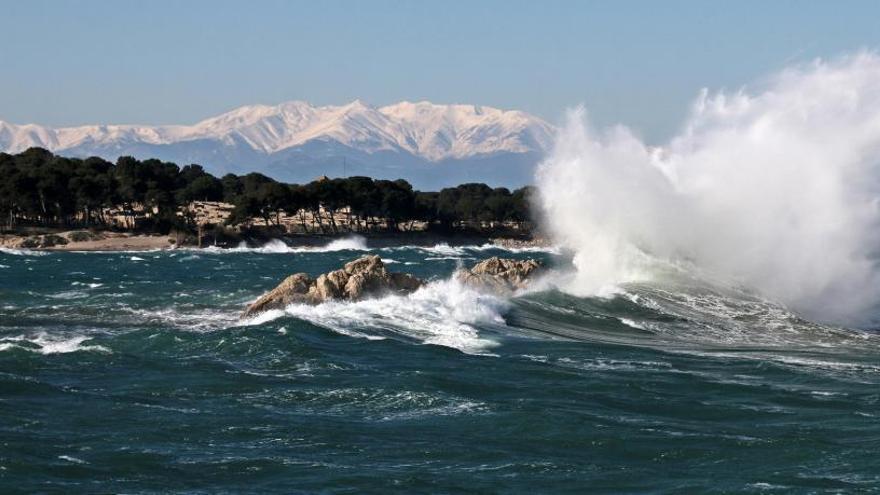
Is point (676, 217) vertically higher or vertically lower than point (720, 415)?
higher

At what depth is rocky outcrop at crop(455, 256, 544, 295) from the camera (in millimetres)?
48375

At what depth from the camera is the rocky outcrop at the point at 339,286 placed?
40.7 meters

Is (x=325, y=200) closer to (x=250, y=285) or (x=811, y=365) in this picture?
(x=250, y=285)

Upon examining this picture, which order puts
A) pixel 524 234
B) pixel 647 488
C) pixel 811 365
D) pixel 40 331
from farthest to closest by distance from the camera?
1. pixel 524 234
2. pixel 40 331
3. pixel 811 365
4. pixel 647 488

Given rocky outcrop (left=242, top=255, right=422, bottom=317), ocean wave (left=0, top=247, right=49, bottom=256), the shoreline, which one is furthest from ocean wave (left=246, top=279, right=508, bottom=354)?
the shoreline

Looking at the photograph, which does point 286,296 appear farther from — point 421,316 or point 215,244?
point 215,244

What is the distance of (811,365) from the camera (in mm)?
32156

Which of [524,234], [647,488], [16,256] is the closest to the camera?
[647,488]

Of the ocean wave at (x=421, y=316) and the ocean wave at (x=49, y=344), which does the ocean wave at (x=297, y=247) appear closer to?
the ocean wave at (x=421, y=316)

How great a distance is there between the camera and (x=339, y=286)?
42.3 m

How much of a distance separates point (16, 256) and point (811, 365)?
68.9 m

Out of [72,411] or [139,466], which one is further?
[72,411]

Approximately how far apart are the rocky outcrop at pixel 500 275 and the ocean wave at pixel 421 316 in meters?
2.44

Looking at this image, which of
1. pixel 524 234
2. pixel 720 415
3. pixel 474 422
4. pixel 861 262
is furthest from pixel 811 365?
pixel 524 234
